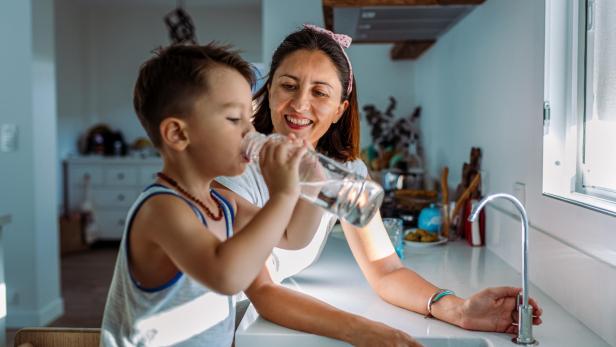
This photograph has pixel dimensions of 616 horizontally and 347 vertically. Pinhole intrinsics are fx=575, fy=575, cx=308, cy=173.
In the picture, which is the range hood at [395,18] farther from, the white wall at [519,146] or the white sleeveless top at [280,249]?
the white sleeveless top at [280,249]

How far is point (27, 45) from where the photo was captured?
333 cm

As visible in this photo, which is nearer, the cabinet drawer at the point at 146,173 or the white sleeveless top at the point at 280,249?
the white sleeveless top at the point at 280,249

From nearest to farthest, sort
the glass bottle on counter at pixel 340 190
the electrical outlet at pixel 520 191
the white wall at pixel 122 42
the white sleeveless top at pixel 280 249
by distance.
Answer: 1. the glass bottle on counter at pixel 340 190
2. the white sleeveless top at pixel 280 249
3. the electrical outlet at pixel 520 191
4. the white wall at pixel 122 42

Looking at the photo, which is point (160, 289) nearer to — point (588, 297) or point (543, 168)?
point (588, 297)

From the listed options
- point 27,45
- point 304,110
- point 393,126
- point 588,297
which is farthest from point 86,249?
point 588,297

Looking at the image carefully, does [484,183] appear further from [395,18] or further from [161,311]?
[161,311]

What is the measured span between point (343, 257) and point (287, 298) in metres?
0.78

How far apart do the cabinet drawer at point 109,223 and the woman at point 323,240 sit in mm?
4649

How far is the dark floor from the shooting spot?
138 inches

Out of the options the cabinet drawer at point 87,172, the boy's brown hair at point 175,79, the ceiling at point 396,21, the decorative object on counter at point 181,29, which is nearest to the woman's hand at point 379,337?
the boy's brown hair at point 175,79

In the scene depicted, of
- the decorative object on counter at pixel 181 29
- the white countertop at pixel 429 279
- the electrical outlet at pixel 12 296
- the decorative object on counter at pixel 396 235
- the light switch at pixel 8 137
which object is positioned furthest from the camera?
the decorative object on counter at pixel 181 29

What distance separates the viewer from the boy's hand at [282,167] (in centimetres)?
72

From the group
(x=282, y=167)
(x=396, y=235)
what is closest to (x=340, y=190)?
(x=282, y=167)

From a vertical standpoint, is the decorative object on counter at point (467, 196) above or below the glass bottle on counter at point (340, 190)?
below
